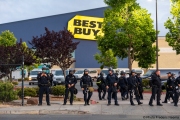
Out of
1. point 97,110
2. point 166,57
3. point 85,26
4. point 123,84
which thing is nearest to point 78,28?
point 85,26

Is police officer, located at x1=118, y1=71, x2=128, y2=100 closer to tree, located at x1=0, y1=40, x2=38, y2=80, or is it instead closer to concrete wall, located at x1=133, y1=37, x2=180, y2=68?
tree, located at x1=0, y1=40, x2=38, y2=80

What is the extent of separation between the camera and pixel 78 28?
63500 millimetres

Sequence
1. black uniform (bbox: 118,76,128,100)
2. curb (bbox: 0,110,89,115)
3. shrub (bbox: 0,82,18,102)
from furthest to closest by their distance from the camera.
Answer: black uniform (bbox: 118,76,128,100), shrub (bbox: 0,82,18,102), curb (bbox: 0,110,89,115)

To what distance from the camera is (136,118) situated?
13.7 m

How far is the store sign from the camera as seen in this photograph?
63125 millimetres

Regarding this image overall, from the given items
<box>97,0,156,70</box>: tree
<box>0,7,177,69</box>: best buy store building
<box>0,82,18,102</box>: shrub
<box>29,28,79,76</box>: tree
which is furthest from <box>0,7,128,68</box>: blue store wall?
<box>0,82,18,102</box>: shrub

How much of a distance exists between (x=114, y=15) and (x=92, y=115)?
19869mm

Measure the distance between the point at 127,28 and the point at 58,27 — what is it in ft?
106

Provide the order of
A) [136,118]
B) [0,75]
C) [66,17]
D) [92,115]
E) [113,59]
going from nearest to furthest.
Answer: [136,118] < [92,115] < [0,75] < [113,59] < [66,17]

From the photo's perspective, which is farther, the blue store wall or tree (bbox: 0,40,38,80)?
the blue store wall

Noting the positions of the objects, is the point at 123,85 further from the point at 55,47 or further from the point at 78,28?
the point at 78,28

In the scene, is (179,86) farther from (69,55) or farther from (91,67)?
(91,67)

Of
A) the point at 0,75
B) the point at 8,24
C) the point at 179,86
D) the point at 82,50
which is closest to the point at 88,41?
the point at 82,50

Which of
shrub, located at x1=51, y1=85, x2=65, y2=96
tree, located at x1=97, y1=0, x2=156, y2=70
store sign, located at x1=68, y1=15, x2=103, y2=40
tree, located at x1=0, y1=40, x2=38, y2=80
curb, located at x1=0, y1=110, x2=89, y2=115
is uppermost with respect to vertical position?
store sign, located at x1=68, y1=15, x2=103, y2=40
